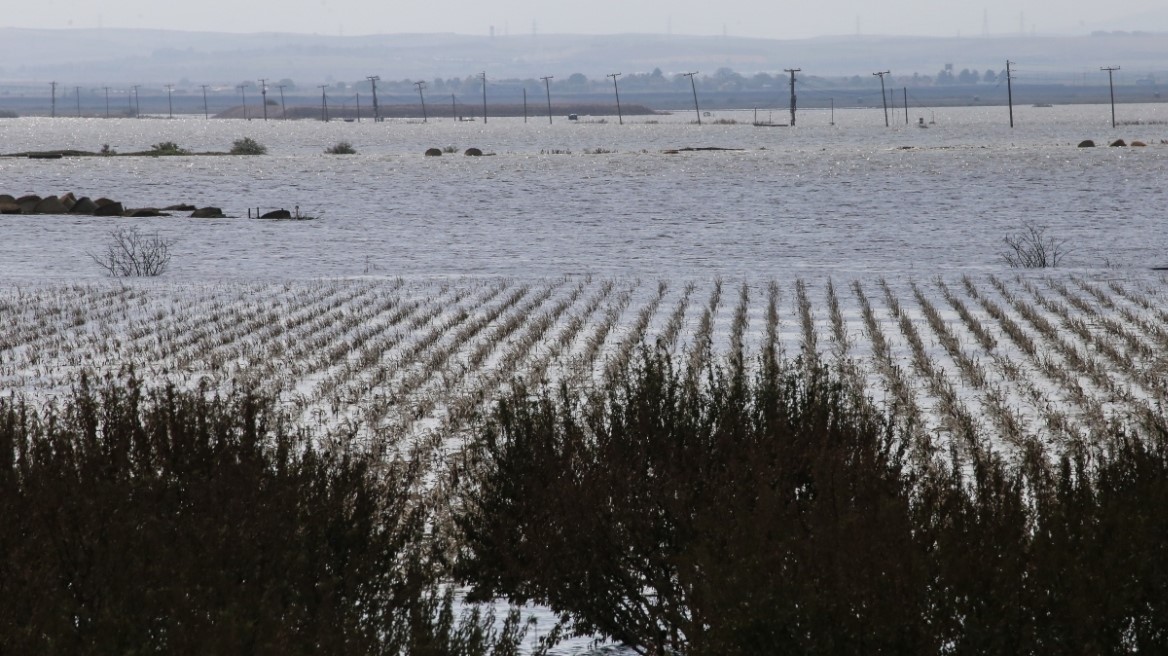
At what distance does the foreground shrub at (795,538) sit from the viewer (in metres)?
4.06

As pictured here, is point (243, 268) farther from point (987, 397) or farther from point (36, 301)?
point (987, 397)

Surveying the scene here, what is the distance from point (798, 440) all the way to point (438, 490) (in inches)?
82.7

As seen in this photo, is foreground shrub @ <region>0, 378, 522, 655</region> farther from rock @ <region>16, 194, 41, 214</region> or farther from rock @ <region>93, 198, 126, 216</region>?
rock @ <region>16, 194, 41, 214</region>

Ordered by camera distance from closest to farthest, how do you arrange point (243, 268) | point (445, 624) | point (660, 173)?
point (445, 624), point (243, 268), point (660, 173)

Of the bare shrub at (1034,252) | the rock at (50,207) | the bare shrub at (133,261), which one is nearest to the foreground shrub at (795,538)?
the bare shrub at (1034,252)

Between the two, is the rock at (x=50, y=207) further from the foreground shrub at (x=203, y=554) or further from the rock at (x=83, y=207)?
the foreground shrub at (x=203, y=554)

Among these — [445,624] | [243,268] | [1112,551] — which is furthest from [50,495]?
[243,268]

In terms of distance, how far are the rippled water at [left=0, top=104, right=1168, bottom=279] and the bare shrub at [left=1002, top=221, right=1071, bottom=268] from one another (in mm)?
368

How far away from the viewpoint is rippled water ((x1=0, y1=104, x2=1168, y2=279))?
2506cm

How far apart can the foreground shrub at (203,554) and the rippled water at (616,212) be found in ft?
54.6

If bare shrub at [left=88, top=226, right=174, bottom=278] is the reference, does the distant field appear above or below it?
below

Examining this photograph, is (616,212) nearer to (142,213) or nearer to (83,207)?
(142,213)

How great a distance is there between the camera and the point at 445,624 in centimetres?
392

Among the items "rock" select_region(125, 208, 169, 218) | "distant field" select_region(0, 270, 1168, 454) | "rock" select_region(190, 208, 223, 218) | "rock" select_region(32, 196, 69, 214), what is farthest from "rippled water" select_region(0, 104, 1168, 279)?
"distant field" select_region(0, 270, 1168, 454)
